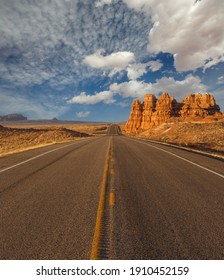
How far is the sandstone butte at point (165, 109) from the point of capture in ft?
354

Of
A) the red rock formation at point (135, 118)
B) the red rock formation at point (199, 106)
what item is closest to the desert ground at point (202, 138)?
the red rock formation at point (199, 106)

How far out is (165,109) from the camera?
109125 mm

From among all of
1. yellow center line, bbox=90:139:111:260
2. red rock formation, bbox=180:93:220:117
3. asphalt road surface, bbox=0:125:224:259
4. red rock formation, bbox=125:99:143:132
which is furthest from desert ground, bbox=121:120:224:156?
red rock formation, bbox=125:99:143:132

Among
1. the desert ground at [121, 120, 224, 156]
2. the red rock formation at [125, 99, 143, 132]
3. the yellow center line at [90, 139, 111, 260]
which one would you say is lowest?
the yellow center line at [90, 139, 111, 260]

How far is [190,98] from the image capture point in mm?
117625

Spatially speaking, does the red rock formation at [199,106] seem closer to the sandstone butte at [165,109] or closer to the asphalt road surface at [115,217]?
the sandstone butte at [165,109]

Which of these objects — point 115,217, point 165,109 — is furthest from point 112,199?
point 165,109

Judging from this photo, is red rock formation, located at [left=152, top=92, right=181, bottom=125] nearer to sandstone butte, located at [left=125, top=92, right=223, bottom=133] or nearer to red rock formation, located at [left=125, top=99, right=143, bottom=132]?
sandstone butte, located at [left=125, top=92, right=223, bottom=133]

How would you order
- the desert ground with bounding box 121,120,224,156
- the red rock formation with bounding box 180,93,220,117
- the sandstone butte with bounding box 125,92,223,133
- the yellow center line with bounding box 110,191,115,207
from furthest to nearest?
the sandstone butte with bounding box 125,92,223,133
the red rock formation with bounding box 180,93,220,117
the desert ground with bounding box 121,120,224,156
the yellow center line with bounding box 110,191,115,207

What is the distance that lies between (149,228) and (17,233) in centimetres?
239

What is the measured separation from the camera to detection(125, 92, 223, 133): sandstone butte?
107938 mm

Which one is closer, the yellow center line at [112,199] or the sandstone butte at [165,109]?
the yellow center line at [112,199]

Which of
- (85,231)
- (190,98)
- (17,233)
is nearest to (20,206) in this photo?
(17,233)
